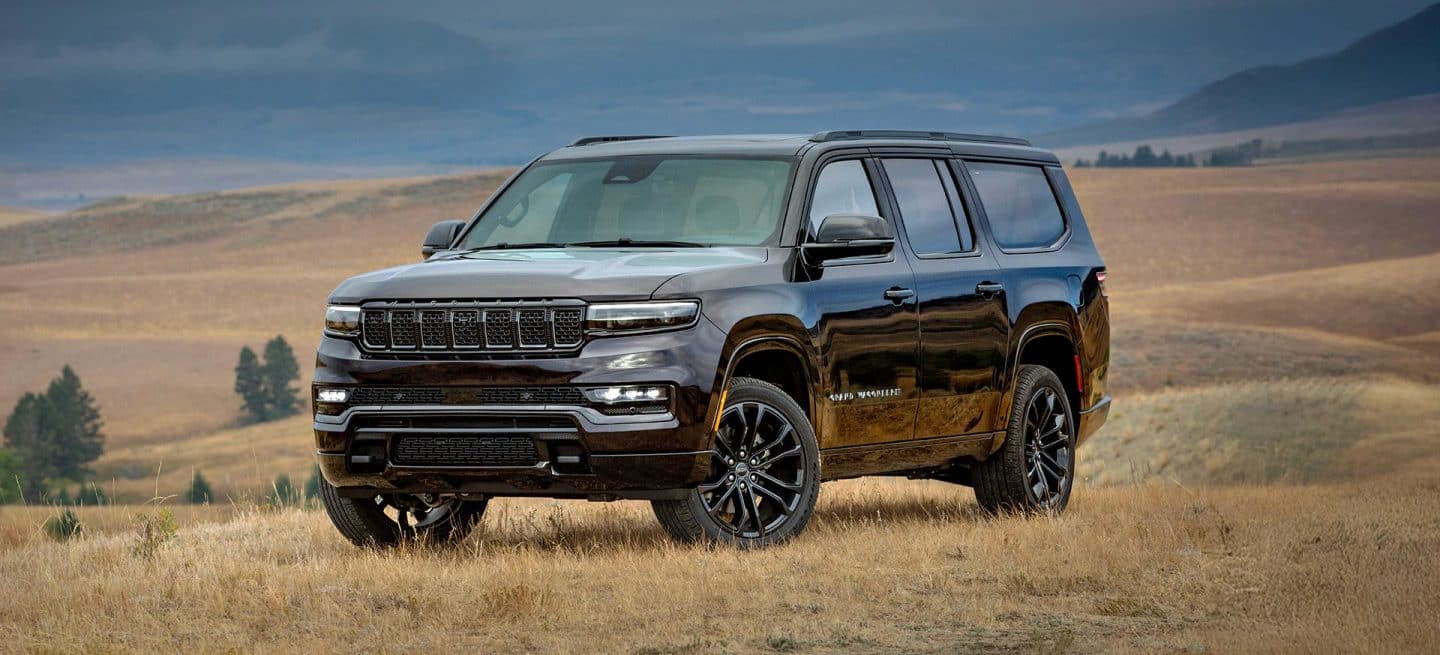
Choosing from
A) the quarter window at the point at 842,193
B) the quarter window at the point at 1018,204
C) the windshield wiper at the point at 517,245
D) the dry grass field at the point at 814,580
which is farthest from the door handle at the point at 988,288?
the windshield wiper at the point at 517,245

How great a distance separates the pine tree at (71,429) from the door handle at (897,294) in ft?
407

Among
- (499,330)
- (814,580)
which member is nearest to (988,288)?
(814,580)

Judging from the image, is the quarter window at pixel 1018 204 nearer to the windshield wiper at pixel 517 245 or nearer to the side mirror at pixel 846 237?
the side mirror at pixel 846 237

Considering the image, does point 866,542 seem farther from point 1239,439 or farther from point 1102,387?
point 1239,439

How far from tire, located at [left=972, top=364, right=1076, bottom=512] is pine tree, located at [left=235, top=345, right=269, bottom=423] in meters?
123

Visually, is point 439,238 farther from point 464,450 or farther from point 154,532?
point 154,532

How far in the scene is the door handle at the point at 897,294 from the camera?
10289 millimetres

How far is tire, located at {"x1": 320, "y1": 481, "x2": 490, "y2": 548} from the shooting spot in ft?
33.9

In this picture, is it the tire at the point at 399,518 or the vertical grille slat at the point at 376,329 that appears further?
the tire at the point at 399,518

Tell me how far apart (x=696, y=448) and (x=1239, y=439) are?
37.2 metres

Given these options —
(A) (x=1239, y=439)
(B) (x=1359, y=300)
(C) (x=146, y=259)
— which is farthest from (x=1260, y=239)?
(C) (x=146, y=259)

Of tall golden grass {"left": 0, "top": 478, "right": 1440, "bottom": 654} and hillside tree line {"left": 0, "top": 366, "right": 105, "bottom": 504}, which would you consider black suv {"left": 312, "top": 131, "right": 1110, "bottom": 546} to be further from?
hillside tree line {"left": 0, "top": 366, "right": 105, "bottom": 504}

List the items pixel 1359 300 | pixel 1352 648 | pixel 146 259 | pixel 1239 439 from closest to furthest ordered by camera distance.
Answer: pixel 1352 648
pixel 1239 439
pixel 1359 300
pixel 146 259

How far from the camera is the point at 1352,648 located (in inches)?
280
